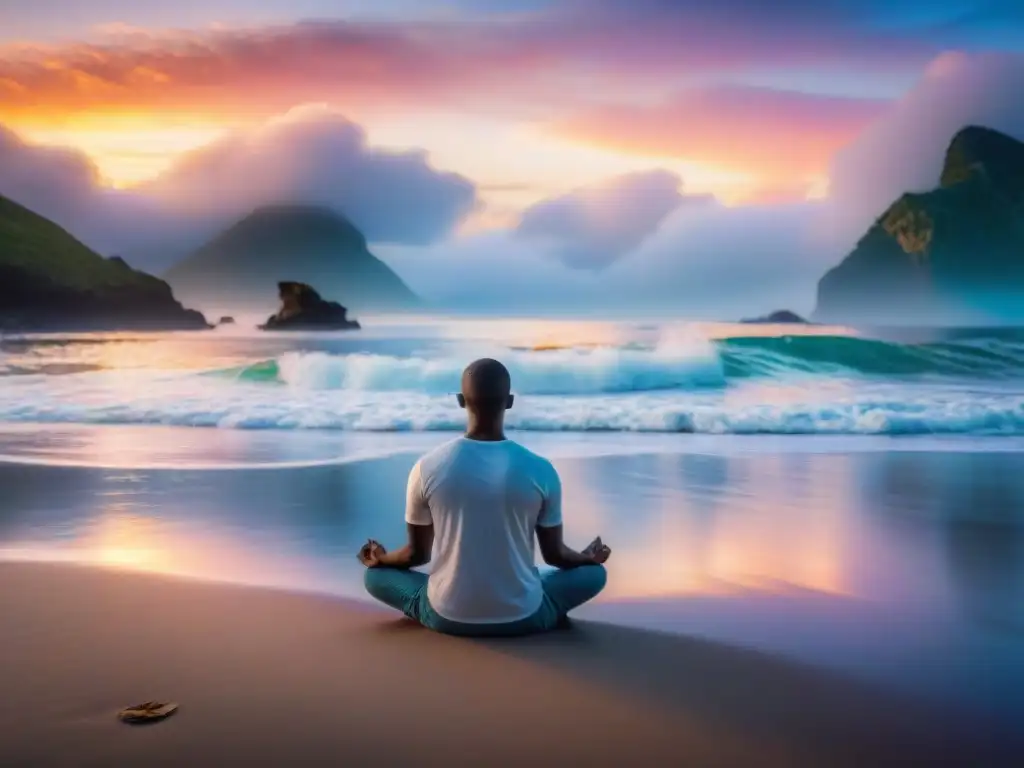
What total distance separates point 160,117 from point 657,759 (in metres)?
9.56

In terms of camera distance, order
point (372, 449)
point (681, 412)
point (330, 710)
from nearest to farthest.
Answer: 1. point (330, 710)
2. point (372, 449)
3. point (681, 412)

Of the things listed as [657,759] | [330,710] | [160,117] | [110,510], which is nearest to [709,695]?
[657,759]

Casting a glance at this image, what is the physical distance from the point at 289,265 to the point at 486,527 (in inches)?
394

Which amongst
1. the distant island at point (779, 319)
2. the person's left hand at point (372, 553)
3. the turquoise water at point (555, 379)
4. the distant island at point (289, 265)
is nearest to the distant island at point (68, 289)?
the turquoise water at point (555, 379)

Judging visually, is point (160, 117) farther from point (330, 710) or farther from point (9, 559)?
point (330, 710)

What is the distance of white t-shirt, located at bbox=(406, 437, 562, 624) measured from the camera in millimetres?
2232

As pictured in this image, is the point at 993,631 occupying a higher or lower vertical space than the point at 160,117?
lower

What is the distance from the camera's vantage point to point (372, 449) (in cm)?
628

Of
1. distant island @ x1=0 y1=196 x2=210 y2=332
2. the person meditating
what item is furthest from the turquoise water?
the person meditating

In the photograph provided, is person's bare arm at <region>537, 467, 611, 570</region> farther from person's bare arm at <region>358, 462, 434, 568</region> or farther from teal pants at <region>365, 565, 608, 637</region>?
person's bare arm at <region>358, 462, 434, 568</region>

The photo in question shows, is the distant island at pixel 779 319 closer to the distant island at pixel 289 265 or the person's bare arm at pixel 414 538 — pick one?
the distant island at pixel 289 265

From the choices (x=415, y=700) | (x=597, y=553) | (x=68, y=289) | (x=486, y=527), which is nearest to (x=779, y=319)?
(x=68, y=289)

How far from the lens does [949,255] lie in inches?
505

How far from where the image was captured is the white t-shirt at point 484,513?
2.23 m
